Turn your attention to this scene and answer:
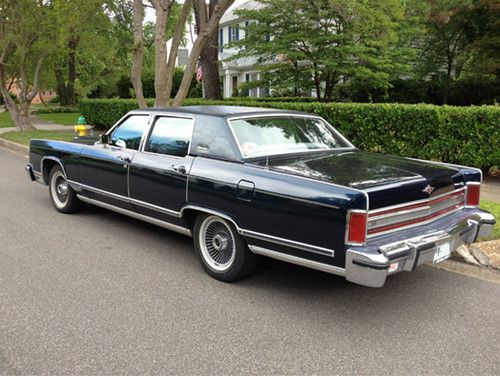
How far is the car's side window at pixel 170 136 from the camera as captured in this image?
479 cm

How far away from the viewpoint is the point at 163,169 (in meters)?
4.77

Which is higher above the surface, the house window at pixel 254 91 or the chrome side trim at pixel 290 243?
the house window at pixel 254 91

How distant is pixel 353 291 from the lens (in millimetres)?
4199

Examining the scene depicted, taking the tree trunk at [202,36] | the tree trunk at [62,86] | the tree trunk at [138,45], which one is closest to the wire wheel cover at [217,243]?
the tree trunk at [202,36]

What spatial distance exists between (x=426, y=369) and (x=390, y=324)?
0.62 meters

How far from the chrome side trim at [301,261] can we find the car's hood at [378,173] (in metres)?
0.52

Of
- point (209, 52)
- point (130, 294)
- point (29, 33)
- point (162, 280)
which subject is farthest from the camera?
point (209, 52)

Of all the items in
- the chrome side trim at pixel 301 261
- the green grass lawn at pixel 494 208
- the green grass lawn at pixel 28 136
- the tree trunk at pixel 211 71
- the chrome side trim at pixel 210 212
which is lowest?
the green grass lawn at pixel 28 136

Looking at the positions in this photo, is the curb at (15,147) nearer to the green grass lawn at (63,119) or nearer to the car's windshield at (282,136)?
the green grass lawn at (63,119)

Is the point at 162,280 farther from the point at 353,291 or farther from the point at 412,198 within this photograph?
the point at 412,198

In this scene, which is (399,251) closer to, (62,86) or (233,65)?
(233,65)

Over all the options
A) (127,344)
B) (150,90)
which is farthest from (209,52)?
(150,90)

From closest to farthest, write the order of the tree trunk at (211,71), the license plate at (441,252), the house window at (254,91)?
the license plate at (441,252), the tree trunk at (211,71), the house window at (254,91)

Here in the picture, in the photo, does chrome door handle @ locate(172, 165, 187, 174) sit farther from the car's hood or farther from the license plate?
the license plate
